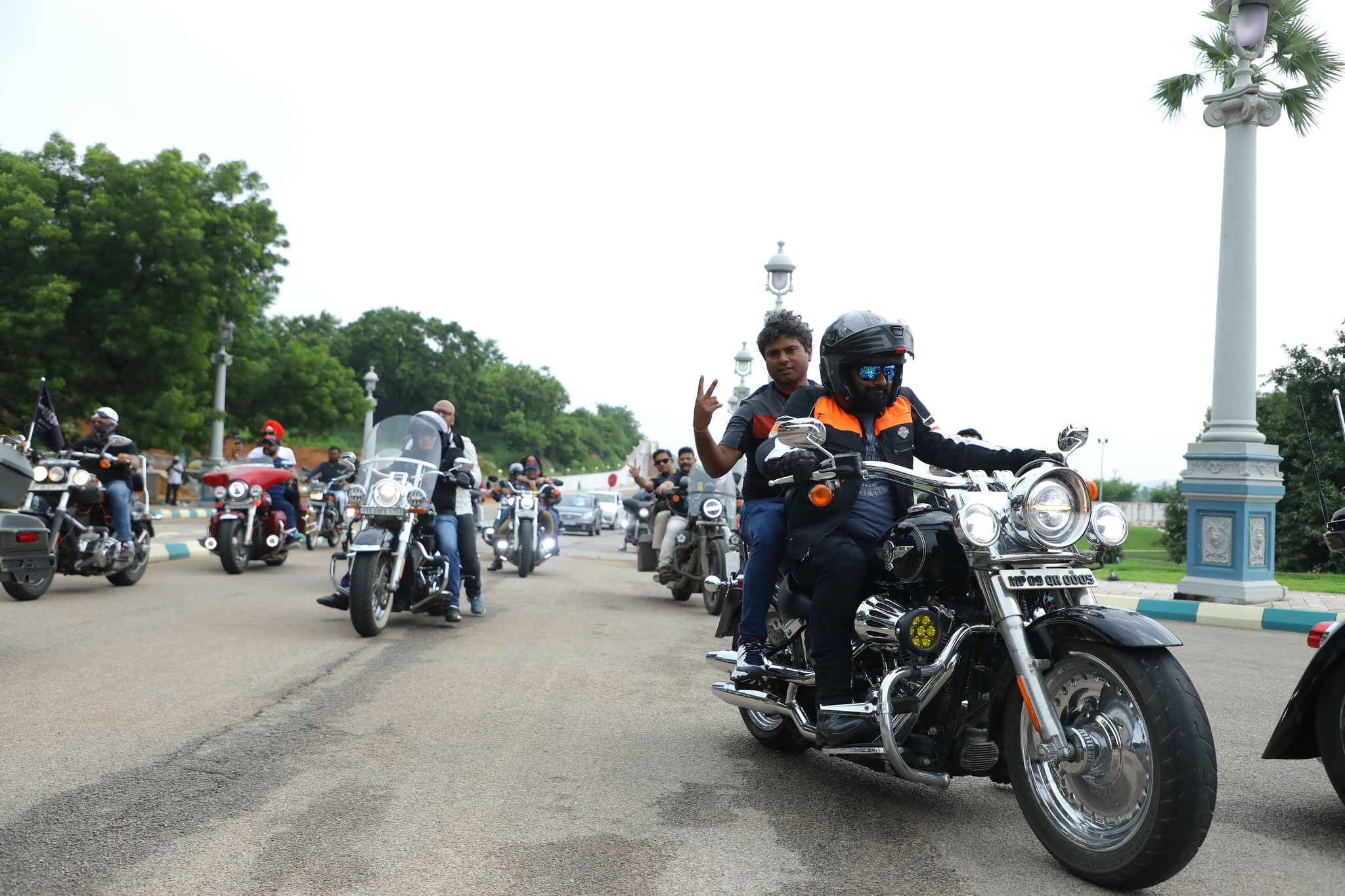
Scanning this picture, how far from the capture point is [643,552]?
12.7 m

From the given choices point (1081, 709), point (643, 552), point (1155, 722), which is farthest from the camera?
point (643, 552)

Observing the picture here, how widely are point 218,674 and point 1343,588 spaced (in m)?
13.3

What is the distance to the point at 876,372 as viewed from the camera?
398cm

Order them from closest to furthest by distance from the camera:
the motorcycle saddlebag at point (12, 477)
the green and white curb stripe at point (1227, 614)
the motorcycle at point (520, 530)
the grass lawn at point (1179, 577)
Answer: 1. the motorcycle saddlebag at point (12, 477)
2. the green and white curb stripe at point (1227, 614)
3. the grass lawn at point (1179, 577)
4. the motorcycle at point (520, 530)

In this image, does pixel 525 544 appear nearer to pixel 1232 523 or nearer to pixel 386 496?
pixel 386 496

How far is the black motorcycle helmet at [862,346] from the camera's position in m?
3.94

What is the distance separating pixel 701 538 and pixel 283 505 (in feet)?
19.5

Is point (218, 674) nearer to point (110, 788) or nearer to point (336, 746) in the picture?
point (336, 746)

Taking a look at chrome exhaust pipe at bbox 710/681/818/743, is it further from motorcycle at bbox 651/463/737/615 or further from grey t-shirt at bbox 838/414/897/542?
motorcycle at bbox 651/463/737/615

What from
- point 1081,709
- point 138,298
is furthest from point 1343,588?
point 138,298

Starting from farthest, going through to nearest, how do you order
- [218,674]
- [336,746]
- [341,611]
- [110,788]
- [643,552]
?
[643,552]
[341,611]
[218,674]
[336,746]
[110,788]

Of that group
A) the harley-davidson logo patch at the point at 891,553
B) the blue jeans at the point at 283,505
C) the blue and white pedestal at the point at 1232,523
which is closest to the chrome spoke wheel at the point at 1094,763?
→ the harley-davidson logo patch at the point at 891,553

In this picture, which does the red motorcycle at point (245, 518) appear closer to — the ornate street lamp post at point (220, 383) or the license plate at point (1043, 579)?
the license plate at point (1043, 579)

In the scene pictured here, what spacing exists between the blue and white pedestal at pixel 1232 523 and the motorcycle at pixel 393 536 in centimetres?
837
